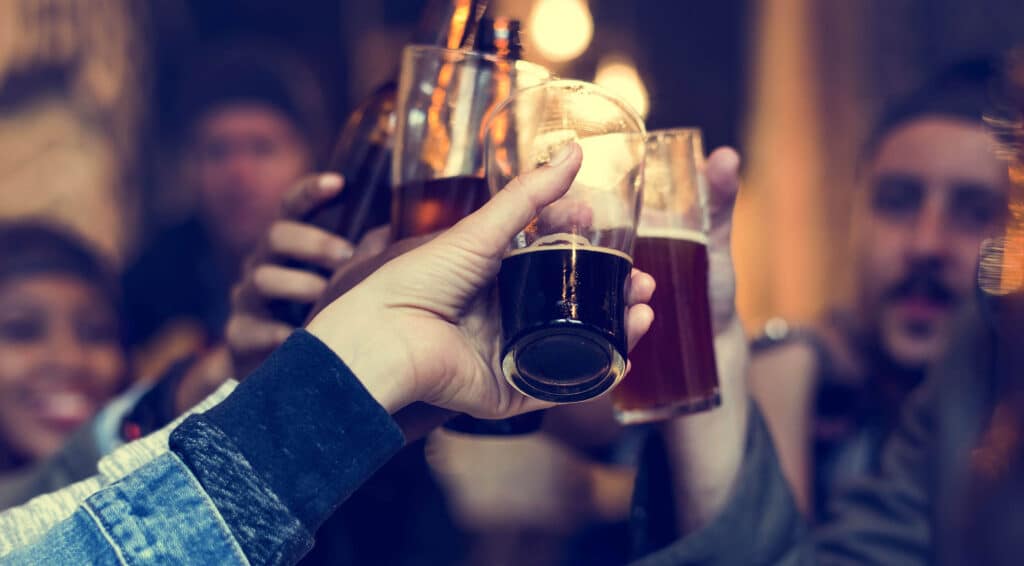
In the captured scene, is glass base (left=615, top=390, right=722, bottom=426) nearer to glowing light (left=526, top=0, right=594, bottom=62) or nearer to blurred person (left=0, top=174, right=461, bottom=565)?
blurred person (left=0, top=174, right=461, bottom=565)

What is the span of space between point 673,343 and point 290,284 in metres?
0.50

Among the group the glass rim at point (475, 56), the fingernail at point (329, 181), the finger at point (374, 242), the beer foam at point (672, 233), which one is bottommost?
the finger at point (374, 242)

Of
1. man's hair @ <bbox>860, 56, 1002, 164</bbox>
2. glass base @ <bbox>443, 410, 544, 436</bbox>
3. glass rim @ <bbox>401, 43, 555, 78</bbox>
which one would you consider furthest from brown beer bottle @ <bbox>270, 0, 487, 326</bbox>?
man's hair @ <bbox>860, 56, 1002, 164</bbox>

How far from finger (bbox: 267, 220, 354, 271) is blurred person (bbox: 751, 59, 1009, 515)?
1.04 metres

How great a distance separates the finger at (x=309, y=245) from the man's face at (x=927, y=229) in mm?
1388

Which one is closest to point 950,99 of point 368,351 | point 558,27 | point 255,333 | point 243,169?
point 558,27

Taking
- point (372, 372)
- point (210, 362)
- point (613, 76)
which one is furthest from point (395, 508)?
point (613, 76)

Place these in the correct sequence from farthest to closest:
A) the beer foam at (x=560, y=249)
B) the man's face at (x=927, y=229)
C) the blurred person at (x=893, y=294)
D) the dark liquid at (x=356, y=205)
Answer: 1. the man's face at (x=927, y=229)
2. the blurred person at (x=893, y=294)
3. the dark liquid at (x=356, y=205)
4. the beer foam at (x=560, y=249)

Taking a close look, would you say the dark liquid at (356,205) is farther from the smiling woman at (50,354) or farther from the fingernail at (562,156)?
the smiling woman at (50,354)

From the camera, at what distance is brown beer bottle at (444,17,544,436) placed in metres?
1.03

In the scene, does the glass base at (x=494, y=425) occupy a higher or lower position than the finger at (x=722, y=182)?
lower

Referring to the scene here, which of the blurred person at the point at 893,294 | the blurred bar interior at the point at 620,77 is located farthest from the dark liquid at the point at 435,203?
the blurred bar interior at the point at 620,77

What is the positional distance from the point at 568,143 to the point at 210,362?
80cm

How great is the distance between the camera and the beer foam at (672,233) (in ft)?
3.23
